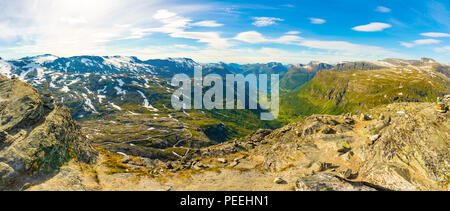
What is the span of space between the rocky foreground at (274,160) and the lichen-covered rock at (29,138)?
14 centimetres

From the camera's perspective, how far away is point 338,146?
52219mm

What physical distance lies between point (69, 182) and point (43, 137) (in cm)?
1293

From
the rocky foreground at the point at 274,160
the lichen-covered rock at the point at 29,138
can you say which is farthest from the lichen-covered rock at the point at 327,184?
the lichen-covered rock at the point at 29,138

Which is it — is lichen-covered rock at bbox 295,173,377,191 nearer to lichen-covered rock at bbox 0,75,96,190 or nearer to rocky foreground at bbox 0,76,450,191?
rocky foreground at bbox 0,76,450,191

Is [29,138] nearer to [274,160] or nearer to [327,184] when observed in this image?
[274,160]

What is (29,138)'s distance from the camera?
4178cm

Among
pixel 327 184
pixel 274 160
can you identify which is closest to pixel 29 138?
pixel 274 160

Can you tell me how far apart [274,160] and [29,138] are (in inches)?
2311

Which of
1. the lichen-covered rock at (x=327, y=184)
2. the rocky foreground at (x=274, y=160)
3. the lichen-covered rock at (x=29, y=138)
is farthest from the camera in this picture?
the lichen-covered rock at (x=29, y=138)

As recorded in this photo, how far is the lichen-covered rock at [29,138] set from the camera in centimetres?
3602

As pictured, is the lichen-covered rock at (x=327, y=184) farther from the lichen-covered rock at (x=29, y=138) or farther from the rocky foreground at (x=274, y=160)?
the lichen-covered rock at (x=29, y=138)
